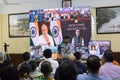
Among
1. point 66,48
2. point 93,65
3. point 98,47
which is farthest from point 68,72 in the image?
point 98,47

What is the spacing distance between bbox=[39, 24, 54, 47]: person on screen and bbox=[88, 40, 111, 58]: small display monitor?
48.8 inches

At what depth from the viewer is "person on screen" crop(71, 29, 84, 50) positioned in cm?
766

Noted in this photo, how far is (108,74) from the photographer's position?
3705 millimetres

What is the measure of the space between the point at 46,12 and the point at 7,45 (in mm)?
2449

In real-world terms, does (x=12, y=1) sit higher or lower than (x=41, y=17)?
higher

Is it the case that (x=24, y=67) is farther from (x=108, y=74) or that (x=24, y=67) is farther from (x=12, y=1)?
(x=12, y=1)

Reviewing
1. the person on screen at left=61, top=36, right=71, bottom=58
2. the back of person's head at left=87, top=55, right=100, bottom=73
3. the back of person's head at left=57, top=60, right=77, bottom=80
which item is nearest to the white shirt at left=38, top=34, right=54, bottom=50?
the person on screen at left=61, top=36, right=71, bottom=58

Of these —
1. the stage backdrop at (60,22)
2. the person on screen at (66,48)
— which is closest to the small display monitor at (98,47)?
the stage backdrop at (60,22)

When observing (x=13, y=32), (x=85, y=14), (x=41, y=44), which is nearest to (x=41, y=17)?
Result: (x=41, y=44)

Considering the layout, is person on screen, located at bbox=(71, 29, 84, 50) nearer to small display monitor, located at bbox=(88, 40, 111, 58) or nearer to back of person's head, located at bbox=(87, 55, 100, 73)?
small display monitor, located at bbox=(88, 40, 111, 58)

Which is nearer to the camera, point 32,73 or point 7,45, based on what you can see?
point 32,73

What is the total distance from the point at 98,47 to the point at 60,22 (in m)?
1.41

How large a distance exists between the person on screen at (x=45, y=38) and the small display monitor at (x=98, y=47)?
124 cm

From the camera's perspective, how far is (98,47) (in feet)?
24.3
